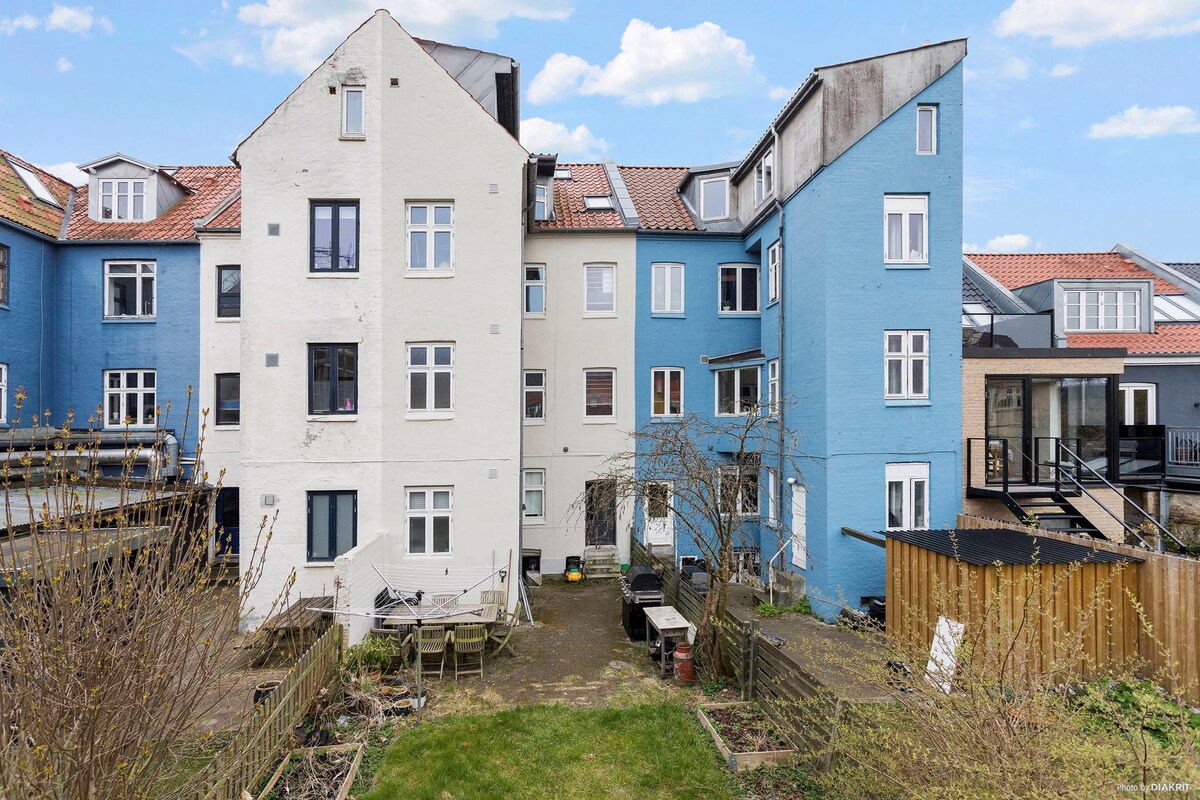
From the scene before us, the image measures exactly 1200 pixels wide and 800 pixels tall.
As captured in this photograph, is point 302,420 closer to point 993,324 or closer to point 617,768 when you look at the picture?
point 617,768

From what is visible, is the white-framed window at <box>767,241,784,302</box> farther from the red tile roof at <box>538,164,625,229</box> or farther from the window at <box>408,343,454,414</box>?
the window at <box>408,343,454,414</box>

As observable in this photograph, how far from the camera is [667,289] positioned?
18.8 metres

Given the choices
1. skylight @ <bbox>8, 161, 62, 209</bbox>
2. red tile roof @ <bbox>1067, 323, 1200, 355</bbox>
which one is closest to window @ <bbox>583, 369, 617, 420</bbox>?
red tile roof @ <bbox>1067, 323, 1200, 355</bbox>

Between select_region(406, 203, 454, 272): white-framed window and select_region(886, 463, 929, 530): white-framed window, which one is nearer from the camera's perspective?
select_region(886, 463, 929, 530): white-framed window

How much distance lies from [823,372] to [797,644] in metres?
5.77

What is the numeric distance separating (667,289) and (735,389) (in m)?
3.68

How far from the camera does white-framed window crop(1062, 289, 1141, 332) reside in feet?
60.1

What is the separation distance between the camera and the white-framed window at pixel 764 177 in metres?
16.7

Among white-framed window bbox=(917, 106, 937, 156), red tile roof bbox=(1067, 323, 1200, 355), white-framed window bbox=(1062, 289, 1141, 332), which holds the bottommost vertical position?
red tile roof bbox=(1067, 323, 1200, 355)

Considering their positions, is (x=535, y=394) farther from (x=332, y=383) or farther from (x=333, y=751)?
(x=333, y=751)

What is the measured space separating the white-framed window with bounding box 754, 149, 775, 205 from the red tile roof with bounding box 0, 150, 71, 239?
20409 millimetres

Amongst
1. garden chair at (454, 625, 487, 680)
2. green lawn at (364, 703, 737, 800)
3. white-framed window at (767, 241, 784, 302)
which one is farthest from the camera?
white-framed window at (767, 241, 784, 302)

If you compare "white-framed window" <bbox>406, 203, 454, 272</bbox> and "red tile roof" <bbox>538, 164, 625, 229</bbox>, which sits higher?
"red tile roof" <bbox>538, 164, 625, 229</bbox>

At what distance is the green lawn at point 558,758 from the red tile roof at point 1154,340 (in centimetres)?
1688
